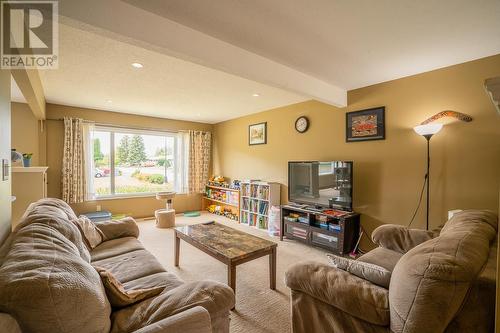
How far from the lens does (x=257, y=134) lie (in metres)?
4.96

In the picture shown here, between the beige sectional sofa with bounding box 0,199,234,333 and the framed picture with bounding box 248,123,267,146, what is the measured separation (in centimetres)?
356

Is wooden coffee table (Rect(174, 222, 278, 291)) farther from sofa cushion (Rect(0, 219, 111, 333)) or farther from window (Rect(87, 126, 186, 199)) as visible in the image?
window (Rect(87, 126, 186, 199))

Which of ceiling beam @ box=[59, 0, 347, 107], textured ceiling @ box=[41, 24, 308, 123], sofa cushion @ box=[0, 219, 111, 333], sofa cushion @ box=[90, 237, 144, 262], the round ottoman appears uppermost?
textured ceiling @ box=[41, 24, 308, 123]

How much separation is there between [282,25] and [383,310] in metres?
2.02

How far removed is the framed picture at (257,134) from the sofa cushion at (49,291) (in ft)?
13.0

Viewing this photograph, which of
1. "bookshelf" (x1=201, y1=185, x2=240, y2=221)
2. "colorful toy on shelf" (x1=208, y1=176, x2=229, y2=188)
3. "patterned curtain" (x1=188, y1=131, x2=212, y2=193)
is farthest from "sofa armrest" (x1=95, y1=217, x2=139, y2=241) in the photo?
"patterned curtain" (x1=188, y1=131, x2=212, y2=193)

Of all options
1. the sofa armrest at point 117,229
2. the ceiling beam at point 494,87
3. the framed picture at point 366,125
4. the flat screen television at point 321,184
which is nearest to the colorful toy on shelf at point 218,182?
the flat screen television at point 321,184

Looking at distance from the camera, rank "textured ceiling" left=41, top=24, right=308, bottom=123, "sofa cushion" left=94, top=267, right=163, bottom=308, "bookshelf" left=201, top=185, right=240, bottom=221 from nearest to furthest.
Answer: "sofa cushion" left=94, top=267, right=163, bottom=308 → "textured ceiling" left=41, top=24, right=308, bottom=123 → "bookshelf" left=201, top=185, right=240, bottom=221

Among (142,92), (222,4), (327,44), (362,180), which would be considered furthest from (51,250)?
(362,180)

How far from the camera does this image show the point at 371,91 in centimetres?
319

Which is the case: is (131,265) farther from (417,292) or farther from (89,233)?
(417,292)

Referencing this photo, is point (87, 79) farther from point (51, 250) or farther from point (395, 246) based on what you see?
point (395, 246)

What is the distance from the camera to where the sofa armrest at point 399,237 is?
214 cm

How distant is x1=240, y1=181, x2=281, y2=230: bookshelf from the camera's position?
4402 mm
